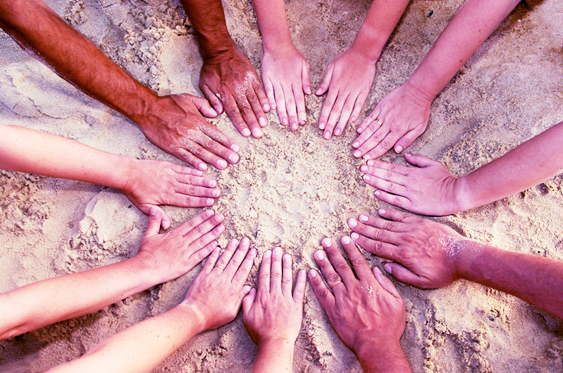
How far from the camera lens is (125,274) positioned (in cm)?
170

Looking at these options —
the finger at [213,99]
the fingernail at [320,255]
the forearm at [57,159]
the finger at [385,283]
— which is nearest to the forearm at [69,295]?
the forearm at [57,159]

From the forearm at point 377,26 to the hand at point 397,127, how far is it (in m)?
0.29

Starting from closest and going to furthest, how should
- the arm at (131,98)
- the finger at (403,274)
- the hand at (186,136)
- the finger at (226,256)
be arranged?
1. the arm at (131,98)
2. the finger at (403,274)
3. the finger at (226,256)
4. the hand at (186,136)

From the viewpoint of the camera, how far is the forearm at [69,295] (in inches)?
53.4

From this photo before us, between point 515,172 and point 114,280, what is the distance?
1.89 meters

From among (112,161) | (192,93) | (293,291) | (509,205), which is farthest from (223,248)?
(509,205)

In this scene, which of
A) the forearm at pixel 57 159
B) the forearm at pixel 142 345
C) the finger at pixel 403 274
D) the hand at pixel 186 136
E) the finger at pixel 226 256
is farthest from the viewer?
the hand at pixel 186 136

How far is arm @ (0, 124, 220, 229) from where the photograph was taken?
1.51 m

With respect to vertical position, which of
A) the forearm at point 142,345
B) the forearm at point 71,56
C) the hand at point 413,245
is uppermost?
the forearm at point 71,56

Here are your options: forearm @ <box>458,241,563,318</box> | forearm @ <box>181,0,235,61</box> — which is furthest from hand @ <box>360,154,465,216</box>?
forearm @ <box>181,0,235,61</box>

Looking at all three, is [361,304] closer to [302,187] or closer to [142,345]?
[302,187]

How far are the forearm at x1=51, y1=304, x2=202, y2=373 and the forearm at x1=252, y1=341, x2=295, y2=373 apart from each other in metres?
0.32

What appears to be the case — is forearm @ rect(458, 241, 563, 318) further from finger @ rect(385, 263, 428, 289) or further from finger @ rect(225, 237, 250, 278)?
finger @ rect(225, 237, 250, 278)

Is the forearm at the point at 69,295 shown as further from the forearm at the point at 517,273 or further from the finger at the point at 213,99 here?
the forearm at the point at 517,273
